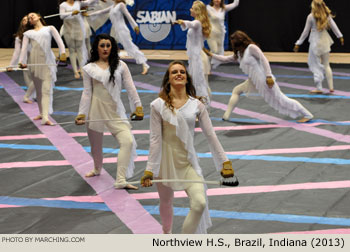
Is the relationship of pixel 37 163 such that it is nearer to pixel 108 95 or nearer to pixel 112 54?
pixel 108 95

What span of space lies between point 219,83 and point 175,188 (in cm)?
800

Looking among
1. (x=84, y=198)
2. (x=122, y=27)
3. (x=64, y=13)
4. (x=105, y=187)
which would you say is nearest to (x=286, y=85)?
(x=122, y=27)

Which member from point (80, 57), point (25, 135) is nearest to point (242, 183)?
point (25, 135)

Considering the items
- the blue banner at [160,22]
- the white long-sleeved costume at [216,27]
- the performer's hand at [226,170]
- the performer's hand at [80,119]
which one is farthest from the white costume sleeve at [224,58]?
the blue banner at [160,22]

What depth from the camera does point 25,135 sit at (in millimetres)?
9812

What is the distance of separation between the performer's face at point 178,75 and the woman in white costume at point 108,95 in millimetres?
1668

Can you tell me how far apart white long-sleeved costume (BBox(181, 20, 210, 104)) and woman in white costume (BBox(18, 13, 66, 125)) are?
6.91 ft

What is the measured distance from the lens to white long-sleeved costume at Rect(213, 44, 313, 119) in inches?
390

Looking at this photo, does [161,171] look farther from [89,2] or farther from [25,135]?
[89,2]

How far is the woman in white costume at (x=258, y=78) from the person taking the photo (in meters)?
9.88

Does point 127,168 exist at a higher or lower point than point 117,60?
lower

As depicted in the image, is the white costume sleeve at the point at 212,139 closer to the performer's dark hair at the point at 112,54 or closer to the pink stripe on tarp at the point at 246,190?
the pink stripe on tarp at the point at 246,190

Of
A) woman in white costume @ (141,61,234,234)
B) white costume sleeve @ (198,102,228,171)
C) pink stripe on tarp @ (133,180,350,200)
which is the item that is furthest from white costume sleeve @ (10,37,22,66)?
white costume sleeve @ (198,102,228,171)

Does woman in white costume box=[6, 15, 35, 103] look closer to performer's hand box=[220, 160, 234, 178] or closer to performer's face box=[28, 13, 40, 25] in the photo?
performer's face box=[28, 13, 40, 25]
